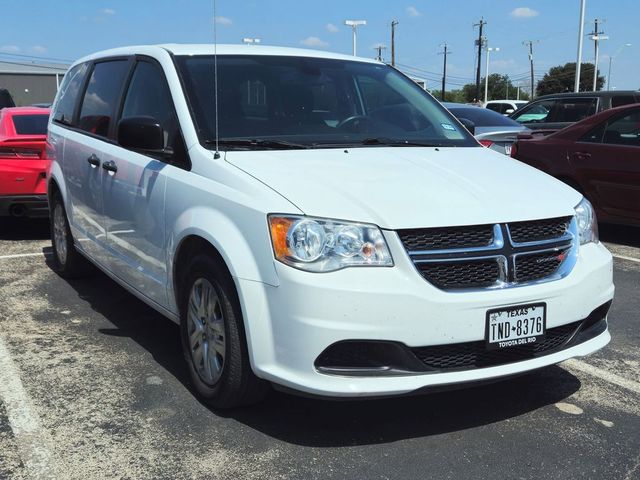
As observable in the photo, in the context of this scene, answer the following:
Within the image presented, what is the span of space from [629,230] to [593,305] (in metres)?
5.88

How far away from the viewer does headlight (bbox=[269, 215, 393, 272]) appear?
2939mm

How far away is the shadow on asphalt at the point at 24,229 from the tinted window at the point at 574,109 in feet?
26.8

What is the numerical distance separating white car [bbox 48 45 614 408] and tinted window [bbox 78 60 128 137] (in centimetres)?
32

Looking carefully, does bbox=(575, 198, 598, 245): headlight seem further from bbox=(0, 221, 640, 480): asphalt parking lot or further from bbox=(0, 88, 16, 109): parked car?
bbox=(0, 88, 16, 109): parked car

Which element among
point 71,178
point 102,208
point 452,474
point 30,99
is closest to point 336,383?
point 452,474

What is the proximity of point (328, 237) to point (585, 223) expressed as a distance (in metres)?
1.44

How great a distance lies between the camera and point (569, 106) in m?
11.9

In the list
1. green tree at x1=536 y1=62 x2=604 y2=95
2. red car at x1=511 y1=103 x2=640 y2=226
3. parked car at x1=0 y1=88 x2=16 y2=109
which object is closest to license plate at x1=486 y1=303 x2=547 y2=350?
red car at x1=511 y1=103 x2=640 y2=226

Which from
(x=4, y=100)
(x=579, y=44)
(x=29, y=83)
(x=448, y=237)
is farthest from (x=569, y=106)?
(x=29, y=83)

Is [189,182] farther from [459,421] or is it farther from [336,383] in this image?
[459,421]

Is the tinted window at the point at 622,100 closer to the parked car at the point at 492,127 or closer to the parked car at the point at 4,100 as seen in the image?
the parked car at the point at 492,127

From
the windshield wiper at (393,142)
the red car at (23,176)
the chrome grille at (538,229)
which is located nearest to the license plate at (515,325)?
the chrome grille at (538,229)

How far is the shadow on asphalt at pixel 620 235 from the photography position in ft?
26.1

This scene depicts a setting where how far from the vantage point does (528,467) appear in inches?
118
